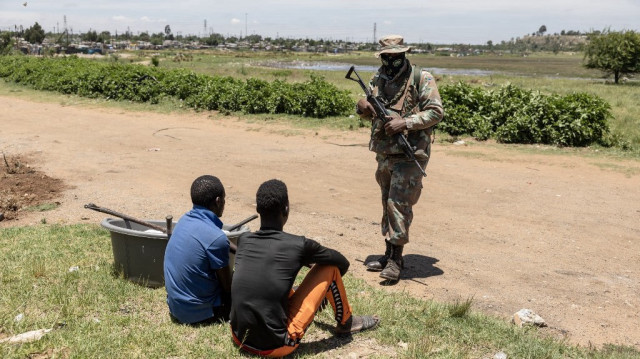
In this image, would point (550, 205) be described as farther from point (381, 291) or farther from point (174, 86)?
point (174, 86)

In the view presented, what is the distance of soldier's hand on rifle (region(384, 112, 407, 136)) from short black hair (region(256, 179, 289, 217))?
164 centimetres

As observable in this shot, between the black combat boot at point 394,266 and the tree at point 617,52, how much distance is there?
33376 millimetres

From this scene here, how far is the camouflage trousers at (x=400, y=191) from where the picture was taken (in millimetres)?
5535

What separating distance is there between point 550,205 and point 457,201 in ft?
4.00

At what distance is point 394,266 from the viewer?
5680 mm

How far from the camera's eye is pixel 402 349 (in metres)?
4.20

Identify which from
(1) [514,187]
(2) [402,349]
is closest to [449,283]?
(2) [402,349]

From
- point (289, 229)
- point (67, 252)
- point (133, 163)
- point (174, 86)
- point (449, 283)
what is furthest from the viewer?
point (174, 86)

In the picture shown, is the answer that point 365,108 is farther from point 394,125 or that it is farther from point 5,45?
point 5,45

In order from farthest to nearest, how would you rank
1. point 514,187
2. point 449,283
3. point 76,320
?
point 514,187, point 449,283, point 76,320

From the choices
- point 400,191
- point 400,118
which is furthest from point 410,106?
point 400,191

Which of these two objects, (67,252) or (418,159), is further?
(67,252)

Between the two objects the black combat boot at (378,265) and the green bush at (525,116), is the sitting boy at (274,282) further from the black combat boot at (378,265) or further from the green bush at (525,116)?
the green bush at (525,116)

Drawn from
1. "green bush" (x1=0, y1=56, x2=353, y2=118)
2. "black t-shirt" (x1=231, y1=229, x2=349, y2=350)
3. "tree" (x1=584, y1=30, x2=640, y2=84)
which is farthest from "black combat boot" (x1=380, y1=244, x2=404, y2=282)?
"tree" (x1=584, y1=30, x2=640, y2=84)
